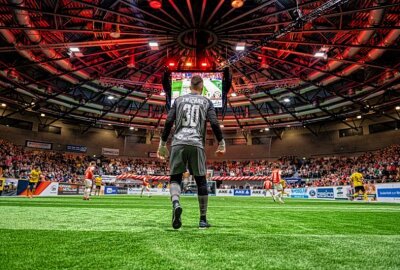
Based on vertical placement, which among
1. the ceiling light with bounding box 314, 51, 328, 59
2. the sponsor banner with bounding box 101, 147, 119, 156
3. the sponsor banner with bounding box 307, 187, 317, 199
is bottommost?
the sponsor banner with bounding box 307, 187, 317, 199

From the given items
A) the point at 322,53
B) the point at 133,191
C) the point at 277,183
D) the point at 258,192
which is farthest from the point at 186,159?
the point at 133,191

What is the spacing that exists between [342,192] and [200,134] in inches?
981

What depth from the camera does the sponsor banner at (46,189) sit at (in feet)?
84.9

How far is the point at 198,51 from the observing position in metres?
20.5

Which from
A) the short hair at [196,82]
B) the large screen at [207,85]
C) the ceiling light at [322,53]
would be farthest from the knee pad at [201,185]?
the ceiling light at [322,53]

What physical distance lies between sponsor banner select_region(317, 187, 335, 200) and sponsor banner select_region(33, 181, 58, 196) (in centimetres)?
2675

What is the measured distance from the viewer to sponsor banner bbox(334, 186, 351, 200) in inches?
965

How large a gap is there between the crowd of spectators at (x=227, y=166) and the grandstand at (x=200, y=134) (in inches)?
10.6

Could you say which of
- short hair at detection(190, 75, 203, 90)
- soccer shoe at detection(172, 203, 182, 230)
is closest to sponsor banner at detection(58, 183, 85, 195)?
short hair at detection(190, 75, 203, 90)

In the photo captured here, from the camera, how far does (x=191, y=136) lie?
14.6 feet

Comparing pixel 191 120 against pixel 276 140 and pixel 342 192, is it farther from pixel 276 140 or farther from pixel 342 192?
pixel 276 140

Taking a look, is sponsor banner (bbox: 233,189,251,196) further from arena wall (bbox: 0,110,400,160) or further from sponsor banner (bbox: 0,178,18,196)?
sponsor banner (bbox: 0,178,18,196)

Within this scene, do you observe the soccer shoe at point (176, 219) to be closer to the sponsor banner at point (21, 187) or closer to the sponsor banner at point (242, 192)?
the sponsor banner at point (21, 187)

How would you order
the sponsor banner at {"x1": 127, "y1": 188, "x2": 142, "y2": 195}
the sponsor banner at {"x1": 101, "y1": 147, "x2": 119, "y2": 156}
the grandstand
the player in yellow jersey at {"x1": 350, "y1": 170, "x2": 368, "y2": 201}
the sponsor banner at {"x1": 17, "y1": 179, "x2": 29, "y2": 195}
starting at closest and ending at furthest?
the grandstand → the player in yellow jersey at {"x1": 350, "y1": 170, "x2": 368, "y2": 201} → the sponsor banner at {"x1": 17, "y1": 179, "x2": 29, "y2": 195} → the sponsor banner at {"x1": 127, "y1": 188, "x2": 142, "y2": 195} → the sponsor banner at {"x1": 101, "y1": 147, "x2": 119, "y2": 156}
